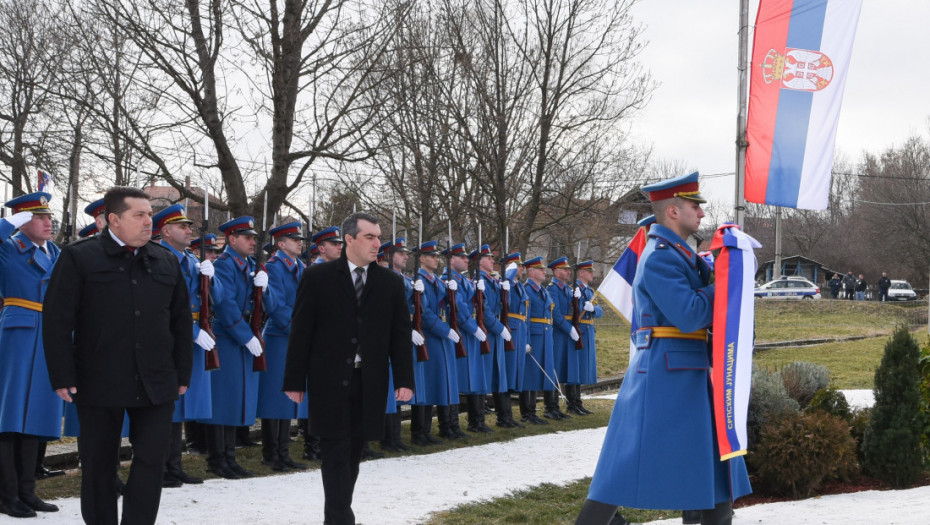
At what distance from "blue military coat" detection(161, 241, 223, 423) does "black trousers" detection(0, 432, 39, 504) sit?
1.24 m

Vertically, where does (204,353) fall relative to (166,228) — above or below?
below

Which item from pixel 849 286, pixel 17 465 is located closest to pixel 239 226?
pixel 17 465

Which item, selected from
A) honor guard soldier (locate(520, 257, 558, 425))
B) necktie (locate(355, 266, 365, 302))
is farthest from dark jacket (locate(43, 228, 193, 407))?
honor guard soldier (locate(520, 257, 558, 425))

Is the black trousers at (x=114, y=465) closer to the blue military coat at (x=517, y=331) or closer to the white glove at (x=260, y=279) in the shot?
the white glove at (x=260, y=279)

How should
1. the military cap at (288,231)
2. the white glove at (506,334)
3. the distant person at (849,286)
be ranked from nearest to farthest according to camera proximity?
the military cap at (288,231), the white glove at (506,334), the distant person at (849,286)

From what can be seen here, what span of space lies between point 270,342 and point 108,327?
4.14 metres

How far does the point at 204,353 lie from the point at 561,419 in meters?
6.89

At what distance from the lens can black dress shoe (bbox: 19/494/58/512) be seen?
6.48m

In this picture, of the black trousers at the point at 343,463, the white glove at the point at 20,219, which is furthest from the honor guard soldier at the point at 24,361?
the black trousers at the point at 343,463

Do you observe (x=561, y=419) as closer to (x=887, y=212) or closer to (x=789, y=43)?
(x=789, y=43)

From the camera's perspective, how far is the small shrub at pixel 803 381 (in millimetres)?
9258

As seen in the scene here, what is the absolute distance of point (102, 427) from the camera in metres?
5.14

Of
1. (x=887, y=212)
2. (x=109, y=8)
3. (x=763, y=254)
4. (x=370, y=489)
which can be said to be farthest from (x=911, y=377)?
(x=763, y=254)

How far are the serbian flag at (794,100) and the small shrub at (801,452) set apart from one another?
8.01ft
